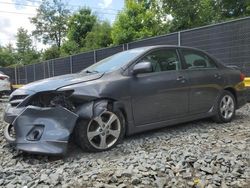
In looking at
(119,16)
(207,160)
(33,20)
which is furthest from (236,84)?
(33,20)

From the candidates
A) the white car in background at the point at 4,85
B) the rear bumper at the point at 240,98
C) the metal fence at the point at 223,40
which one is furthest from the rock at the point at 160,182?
the white car in background at the point at 4,85

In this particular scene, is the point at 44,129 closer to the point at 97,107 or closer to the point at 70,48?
the point at 97,107

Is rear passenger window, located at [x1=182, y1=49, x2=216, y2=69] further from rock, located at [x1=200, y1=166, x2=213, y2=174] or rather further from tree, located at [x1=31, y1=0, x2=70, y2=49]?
tree, located at [x1=31, y1=0, x2=70, y2=49]

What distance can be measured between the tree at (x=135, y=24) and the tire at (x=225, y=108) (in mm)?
17997

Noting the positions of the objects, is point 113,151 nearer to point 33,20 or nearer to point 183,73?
point 183,73

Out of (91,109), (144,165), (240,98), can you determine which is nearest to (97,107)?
(91,109)

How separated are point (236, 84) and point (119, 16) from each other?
1934 cm

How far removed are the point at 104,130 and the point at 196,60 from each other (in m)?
2.51

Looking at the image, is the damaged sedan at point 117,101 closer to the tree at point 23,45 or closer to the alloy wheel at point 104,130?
the alloy wheel at point 104,130

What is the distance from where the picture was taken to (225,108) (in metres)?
6.45

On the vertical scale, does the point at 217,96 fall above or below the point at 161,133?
above

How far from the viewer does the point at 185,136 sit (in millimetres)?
5316

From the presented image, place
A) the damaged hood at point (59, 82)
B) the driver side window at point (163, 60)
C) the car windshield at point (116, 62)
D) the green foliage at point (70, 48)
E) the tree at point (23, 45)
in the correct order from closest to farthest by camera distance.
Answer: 1. the damaged hood at point (59, 82)
2. the car windshield at point (116, 62)
3. the driver side window at point (163, 60)
4. the green foliage at point (70, 48)
5. the tree at point (23, 45)

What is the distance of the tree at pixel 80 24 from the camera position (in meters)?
35.8
